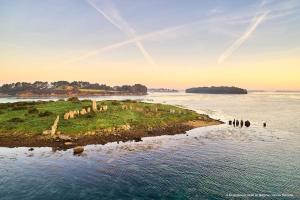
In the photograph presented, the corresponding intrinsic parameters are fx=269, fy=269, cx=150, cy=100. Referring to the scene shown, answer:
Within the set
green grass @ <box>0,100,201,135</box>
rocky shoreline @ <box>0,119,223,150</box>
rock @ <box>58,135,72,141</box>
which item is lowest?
rocky shoreline @ <box>0,119,223,150</box>

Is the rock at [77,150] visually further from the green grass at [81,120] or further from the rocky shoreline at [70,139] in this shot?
the green grass at [81,120]

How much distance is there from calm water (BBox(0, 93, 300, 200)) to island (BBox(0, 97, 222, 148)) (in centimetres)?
462

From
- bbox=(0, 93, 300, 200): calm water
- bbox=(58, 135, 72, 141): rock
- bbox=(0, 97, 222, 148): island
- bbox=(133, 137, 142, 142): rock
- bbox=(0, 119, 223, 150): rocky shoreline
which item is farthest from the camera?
bbox=(133, 137, 142, 142): rock

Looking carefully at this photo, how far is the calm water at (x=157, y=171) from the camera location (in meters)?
31.2

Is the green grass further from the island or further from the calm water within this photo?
the calm water

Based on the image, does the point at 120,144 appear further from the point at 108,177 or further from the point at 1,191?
the point at 1,191

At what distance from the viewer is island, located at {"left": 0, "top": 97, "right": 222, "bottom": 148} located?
55156 millimetres

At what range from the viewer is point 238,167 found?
4084 cm

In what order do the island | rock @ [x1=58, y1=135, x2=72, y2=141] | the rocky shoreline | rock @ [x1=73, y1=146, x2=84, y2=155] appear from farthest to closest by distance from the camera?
the island
rock @ [x1=58, y1=135, x2=72, y2=141]
the rocky shoreline
rock @ [x1=73, y1=146, x2=84, y2=155]

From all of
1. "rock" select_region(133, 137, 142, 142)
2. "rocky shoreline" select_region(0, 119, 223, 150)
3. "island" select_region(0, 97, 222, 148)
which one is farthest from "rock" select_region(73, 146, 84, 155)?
"rock" select_region(133, 137, 142, 142)

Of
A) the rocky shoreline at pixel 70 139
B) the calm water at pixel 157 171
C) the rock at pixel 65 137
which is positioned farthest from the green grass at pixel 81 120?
the calm water at pixel 157 171

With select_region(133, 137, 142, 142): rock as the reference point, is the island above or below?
above

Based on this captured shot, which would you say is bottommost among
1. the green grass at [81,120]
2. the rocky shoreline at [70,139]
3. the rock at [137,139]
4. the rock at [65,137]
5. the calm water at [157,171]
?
the calm water at [157,171]

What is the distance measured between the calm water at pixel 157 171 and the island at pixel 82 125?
4624 millimetres
